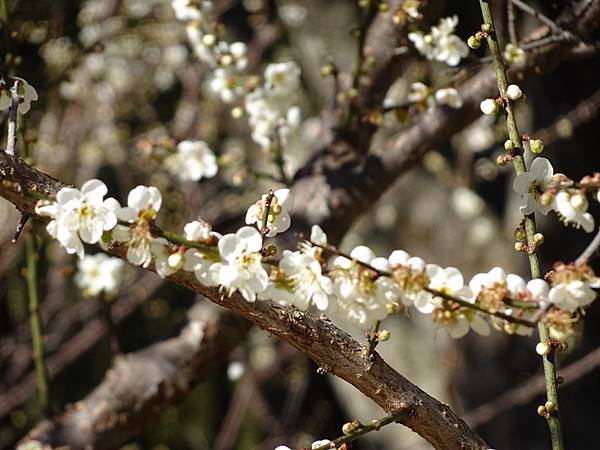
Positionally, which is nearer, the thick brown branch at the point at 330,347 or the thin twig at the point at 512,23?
the thick brown branch at the point at 330,347

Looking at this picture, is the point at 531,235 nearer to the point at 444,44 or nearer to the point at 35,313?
the point at 444,44

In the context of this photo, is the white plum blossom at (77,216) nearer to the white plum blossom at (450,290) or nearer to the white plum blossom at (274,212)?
the white plum blossom at (274,212)

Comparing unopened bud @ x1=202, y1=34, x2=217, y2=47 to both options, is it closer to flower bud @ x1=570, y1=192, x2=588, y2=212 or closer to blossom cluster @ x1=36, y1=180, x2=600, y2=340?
blossom cluster @ x1=36, y1=180, x2=600, y2=340

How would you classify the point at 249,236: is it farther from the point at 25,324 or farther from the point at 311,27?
the point at 25,324

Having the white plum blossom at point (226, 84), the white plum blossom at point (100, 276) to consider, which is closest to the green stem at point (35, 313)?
the white plum blossom at point (100, 276)

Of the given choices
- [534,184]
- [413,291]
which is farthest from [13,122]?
[534,184]

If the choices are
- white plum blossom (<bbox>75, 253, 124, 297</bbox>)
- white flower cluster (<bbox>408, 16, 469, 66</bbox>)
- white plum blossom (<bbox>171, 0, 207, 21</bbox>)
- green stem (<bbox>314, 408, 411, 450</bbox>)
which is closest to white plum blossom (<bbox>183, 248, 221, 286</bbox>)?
green stem (<bbox>314, 408, 411, 450</bbox>)

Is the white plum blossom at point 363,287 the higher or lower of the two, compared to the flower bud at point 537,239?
lower

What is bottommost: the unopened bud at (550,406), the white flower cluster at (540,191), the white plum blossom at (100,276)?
the white plum blossom at (100,276)
